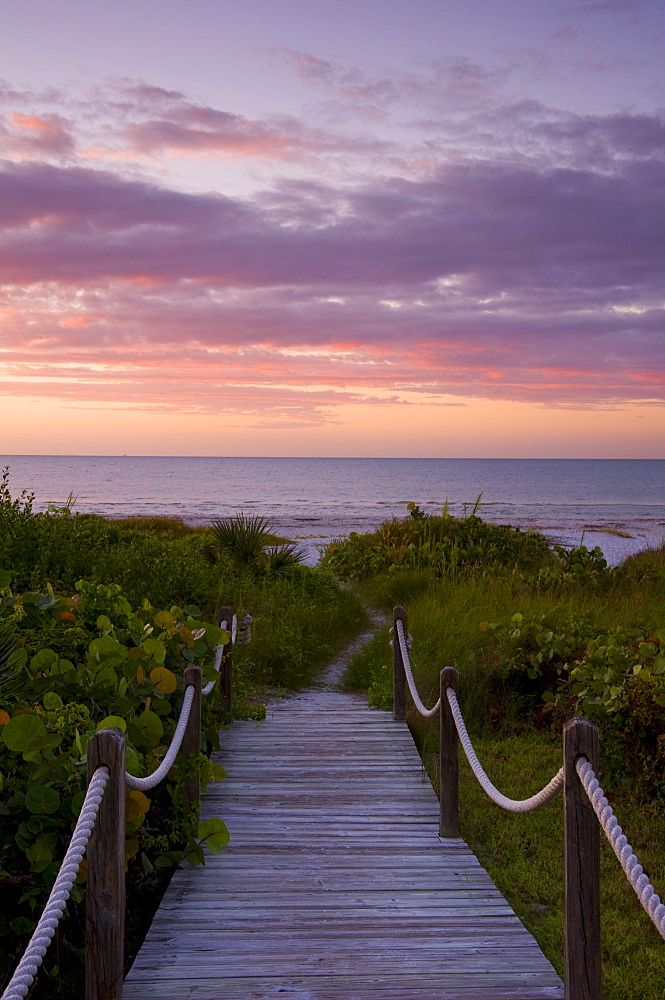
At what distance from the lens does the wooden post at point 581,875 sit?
274 centimetres

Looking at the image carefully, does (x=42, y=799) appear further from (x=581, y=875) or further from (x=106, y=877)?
(x=581, y=875)

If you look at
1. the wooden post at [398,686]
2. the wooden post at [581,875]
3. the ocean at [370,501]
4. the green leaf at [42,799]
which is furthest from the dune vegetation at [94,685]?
the ocean at [370,501]

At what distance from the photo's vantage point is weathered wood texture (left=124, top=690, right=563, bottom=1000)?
3115mm

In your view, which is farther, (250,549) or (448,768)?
(250,549)

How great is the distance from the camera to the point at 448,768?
4.81 meters

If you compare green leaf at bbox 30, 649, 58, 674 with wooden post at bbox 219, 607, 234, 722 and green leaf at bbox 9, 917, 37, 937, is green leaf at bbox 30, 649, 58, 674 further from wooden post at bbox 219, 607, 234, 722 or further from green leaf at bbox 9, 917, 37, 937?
wooden post at bbox 219, 607, 234, 722

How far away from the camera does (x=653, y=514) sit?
4950cm

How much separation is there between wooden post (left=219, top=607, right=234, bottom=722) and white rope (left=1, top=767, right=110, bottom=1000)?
4.55 metres

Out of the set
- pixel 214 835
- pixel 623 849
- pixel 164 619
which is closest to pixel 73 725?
pixel 214 835

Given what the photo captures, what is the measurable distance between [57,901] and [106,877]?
768mm

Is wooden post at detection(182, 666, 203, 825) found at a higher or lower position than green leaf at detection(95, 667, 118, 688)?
lower

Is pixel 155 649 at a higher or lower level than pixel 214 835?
higher

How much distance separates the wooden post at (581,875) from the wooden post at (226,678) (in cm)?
475

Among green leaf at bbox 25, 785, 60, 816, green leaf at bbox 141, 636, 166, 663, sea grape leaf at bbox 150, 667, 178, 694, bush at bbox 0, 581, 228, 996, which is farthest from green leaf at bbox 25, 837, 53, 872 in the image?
green leaf at bbox 141, 636, 166, 663
